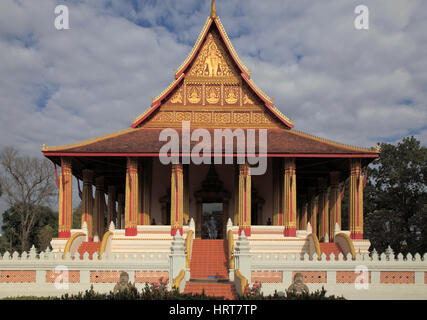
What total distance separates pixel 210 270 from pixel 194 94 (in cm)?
1173

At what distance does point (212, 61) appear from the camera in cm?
2636

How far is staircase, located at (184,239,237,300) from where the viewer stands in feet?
47.5

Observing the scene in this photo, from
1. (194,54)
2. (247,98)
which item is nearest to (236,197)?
(247,98)

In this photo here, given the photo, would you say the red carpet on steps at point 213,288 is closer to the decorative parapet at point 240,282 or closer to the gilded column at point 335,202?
the decorative parapet at point 240,282

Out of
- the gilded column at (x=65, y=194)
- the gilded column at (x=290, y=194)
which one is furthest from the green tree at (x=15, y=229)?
the gilded column at (x=290, y=194)

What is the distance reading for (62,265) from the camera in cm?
1609

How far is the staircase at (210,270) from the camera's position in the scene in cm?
1449

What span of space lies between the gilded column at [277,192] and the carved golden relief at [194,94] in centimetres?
595

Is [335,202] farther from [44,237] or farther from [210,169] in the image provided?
[44,237]

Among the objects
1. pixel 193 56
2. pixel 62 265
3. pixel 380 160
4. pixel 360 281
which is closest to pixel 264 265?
pixel 360 281
